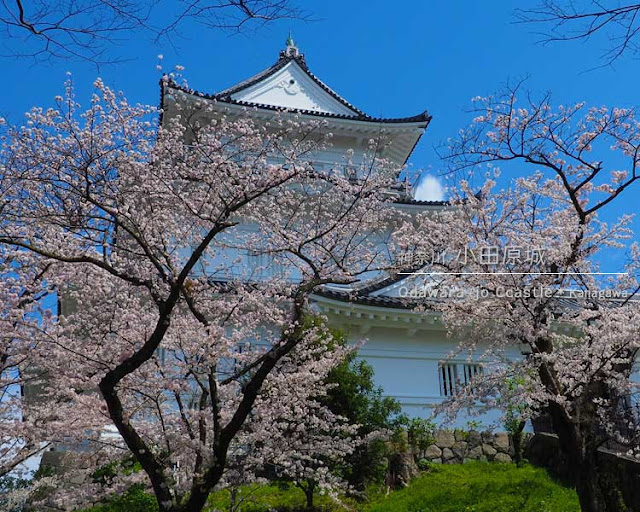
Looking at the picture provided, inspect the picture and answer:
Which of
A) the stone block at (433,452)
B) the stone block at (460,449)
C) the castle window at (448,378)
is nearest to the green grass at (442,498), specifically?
the stone block at (433,452)

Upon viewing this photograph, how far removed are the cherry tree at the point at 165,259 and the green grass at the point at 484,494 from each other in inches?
111

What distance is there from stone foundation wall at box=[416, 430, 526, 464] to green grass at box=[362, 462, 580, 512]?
1079 millimetres

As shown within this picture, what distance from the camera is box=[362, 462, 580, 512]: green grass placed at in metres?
9.48

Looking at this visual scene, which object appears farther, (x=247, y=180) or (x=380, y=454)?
(x=380, y=454)

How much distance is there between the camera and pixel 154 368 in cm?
775

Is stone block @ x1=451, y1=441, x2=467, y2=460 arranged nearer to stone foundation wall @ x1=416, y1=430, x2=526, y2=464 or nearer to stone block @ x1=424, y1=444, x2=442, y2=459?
stone foundation wall @ x1=416, y1=430, x2=526, y2=464

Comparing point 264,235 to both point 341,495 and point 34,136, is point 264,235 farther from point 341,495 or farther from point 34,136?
point 341,495

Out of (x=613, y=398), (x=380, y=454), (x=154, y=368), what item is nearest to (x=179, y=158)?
(x=154, y=368)

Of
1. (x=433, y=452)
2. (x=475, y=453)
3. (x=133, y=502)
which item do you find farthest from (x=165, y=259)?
(x=475, y=453)

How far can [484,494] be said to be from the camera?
33.1ft

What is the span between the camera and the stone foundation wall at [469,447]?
40.9 ft

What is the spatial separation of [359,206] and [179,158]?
2.31 m

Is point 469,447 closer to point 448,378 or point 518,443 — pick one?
point 518,443

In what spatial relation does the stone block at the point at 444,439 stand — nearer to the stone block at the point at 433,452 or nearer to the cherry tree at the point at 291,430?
the stone block at the point at 433,452
